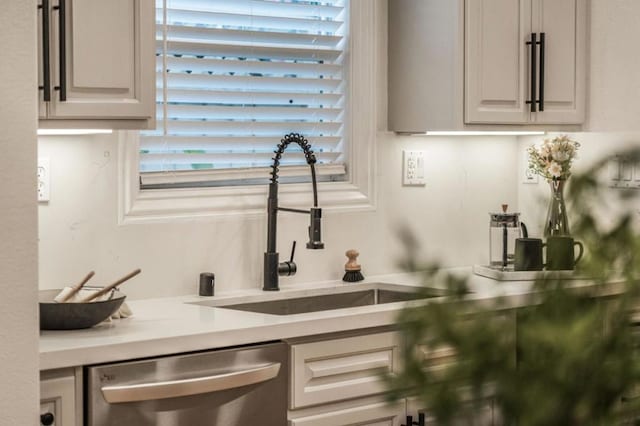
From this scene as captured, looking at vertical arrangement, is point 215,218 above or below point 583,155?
below

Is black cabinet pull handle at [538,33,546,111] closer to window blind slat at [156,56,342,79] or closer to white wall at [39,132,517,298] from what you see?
white wall at [39,132,517,298]

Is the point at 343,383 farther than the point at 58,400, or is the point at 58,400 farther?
the point at 343,383

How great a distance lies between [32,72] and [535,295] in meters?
1.63

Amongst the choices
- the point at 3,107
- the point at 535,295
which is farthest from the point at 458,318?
the point at 3,107

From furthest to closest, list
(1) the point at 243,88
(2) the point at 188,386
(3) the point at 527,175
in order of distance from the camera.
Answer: (3) the point at 527,175 < (1) the point at 243,88 < (2) the point at 188,386

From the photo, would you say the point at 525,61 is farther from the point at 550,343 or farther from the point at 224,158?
the point at 550,343

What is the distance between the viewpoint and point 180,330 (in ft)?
8.13

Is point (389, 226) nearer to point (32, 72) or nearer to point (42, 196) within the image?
point (42, 196)

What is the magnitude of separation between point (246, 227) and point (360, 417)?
76 centimetres

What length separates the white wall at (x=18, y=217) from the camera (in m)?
2.05

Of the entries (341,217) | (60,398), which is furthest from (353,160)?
(60,398)

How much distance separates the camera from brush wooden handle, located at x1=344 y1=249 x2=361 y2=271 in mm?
3355

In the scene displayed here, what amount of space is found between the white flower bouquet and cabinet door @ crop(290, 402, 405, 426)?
112 cm

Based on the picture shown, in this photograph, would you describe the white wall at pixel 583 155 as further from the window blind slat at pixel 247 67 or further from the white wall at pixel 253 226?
the window blind slat at pixel 247 67
